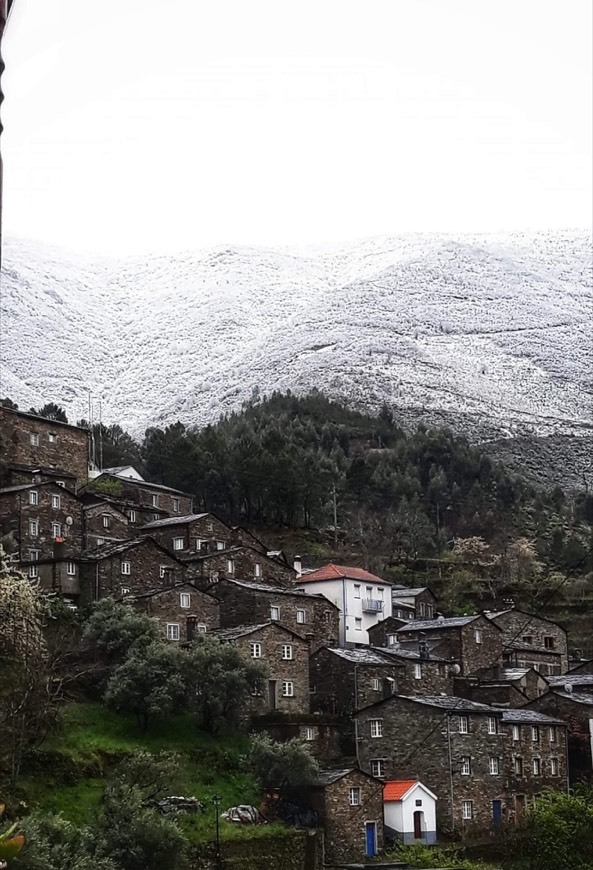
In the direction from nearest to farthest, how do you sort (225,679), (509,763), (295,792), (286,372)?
(295,792)
(225,679)
(509,763)
(286,372)

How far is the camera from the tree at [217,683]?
4694cm

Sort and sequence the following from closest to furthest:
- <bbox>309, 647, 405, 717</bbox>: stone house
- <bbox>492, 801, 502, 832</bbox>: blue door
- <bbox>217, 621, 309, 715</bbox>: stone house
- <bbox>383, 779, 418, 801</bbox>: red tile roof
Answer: <bbox>383, 779, 418, 801</bbox>: red tile roof → <bbox>492, 801, 502, 832</bbox>: blue door → <bbox>217, 621, 309, 715</bbox>: stone house → <bbox>309, 647, 405, 717</bbox>: stone house

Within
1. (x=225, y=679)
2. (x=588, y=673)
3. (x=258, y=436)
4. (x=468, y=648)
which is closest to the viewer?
(x=225, y=679)

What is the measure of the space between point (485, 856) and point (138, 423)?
140543mm

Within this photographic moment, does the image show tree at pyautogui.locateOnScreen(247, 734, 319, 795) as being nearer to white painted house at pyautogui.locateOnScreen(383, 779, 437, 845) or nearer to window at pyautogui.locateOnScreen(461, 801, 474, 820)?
white painted house at pyautogui.locateOnScreen(383, 779, 437, 845)

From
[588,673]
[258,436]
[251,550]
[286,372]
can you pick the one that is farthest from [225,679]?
[286,372]

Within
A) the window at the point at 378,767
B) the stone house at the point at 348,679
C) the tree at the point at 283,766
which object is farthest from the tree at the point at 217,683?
the window at the point at 378,767

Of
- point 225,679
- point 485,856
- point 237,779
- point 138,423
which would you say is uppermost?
point 138,423

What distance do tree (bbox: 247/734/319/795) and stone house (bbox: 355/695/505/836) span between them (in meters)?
5.36

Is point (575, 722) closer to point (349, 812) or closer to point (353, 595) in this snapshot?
point (353, 595)

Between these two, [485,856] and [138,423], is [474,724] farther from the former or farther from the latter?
[138,423]

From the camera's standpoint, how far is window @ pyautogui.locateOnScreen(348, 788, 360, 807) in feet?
145

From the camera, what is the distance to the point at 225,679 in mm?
47031

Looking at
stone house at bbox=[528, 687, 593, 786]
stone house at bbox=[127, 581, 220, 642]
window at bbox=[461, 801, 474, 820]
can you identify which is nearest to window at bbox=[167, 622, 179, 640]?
stone house at bbox=[127, 581, 220, 642]
